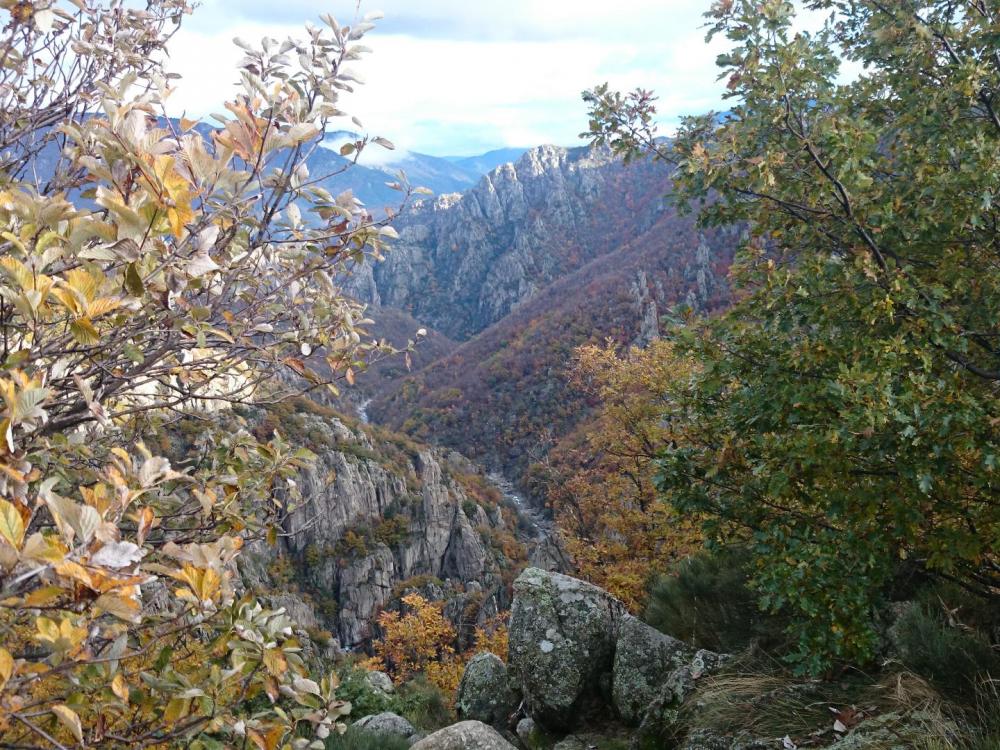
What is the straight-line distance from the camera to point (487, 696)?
9.80 m

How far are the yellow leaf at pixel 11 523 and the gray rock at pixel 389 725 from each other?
8.22 meters

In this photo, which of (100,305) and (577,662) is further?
(577,662)

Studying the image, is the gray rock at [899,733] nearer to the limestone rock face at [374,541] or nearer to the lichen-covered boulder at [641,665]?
the lichen-covered boulder at [641,665]

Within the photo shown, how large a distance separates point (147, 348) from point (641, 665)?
7152 millimetres

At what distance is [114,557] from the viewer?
1.53 meters

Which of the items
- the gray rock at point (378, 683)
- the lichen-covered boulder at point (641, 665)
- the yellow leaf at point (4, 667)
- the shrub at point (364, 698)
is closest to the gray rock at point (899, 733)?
Answer: the lichen-covered boulder at point (641, 665)

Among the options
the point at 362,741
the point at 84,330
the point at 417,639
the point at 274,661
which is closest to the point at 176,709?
the point at 274,661

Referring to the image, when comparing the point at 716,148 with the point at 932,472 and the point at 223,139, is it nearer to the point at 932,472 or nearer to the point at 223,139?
the point at 932,472

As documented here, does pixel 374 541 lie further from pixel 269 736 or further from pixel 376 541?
pixel 269 736

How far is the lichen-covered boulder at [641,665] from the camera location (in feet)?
24.6

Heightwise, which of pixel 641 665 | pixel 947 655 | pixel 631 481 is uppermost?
pixel 947 655

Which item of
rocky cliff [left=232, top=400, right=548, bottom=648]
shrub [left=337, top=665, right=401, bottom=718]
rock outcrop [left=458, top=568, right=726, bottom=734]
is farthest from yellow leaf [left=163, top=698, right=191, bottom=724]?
rocky cliff [left=232, top=400, right=548, bottom=648]

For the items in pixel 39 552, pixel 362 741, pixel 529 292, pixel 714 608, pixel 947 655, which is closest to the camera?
pixel 39 552

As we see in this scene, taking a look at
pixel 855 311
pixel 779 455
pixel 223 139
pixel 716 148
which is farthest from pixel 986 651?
pixel 223 139
